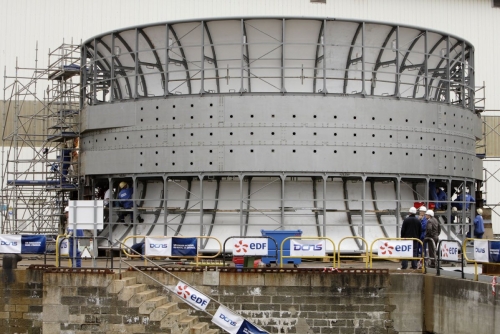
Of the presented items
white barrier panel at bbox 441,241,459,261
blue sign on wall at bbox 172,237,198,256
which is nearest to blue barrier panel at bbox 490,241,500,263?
white barrier panel at bbox 441,241,459,261

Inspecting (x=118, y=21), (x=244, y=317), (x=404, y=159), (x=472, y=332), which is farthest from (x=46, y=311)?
(x=118, y=21)

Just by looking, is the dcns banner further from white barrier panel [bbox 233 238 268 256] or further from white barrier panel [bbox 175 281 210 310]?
white barrier panel [bbox 233 238 268 256]

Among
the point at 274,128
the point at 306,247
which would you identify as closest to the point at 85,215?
the point at 306,247

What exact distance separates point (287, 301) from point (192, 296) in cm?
260

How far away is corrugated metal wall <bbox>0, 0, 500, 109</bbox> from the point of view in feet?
146

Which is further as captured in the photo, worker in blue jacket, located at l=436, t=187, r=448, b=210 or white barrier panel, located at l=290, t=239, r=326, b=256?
worker in blue jacket, located at l=436, t=187, r=448, b=210

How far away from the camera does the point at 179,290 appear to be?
802 inches

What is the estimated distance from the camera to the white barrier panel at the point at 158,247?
21766 millimetres

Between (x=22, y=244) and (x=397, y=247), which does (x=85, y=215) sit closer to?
(x=22, y=244)

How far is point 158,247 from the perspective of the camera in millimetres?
21859

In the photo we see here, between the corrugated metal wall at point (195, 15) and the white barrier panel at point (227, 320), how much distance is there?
28.8 m

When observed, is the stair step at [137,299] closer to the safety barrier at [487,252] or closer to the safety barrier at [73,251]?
the safety barrier at [73,251]

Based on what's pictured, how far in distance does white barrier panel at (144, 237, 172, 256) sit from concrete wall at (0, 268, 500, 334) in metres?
1.01

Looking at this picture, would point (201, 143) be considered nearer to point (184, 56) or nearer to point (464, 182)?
point (184, 56)
